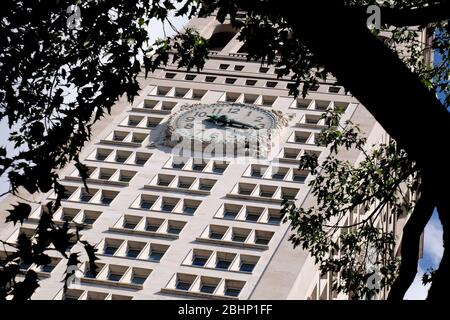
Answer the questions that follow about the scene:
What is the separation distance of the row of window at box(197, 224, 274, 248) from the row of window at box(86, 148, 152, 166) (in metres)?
11.6

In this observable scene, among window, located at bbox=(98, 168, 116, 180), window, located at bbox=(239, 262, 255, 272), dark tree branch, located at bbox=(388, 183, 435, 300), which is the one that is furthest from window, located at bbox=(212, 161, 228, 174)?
dark tree branch, located at bbox=(388, 183, 435, 300)

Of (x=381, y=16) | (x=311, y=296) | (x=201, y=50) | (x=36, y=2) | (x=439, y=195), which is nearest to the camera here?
(x=439, y=195)

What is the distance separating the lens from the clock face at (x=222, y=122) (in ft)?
240

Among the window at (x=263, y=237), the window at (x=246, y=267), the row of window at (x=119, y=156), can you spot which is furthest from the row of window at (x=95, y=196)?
the window at (x=246, y=267)

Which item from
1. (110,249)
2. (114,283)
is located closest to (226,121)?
(110,249)

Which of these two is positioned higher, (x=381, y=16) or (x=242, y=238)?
(x=242, y=238)

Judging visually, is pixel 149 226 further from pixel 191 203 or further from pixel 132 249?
pixel 191 203

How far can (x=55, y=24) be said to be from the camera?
17281 millimetres

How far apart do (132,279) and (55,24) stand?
43.3 m

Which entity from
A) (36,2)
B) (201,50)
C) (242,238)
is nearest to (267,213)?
(242,238)

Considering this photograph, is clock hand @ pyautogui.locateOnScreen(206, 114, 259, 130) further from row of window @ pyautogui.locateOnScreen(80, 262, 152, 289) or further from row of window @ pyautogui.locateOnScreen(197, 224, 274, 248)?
row of window @ pyautogui.locateOnScreen(80, 262, 152, 289)

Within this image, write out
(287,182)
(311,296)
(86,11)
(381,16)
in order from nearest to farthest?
1. (381,16)
2. (86,11)
3. (311,296)
4. (287,182)

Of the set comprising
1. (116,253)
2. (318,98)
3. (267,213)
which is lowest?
(116,253)
